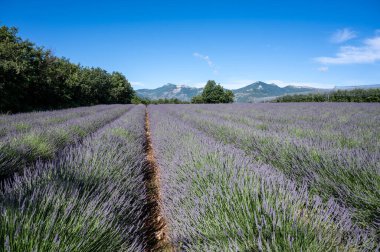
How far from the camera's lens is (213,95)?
69250 millimetres

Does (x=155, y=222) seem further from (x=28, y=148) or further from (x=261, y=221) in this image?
(x=28, y=148)

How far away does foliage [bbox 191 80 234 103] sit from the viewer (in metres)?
68.6

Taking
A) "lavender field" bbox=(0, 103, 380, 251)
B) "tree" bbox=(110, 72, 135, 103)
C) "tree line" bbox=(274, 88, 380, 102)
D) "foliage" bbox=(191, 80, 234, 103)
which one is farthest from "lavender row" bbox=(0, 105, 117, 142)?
"foliage" bbox=(191, 80, 234, 103)

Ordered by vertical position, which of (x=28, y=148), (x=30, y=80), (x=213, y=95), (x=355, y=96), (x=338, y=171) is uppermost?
(x=30, y=80)

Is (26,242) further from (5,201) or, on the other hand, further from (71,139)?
(71,139)

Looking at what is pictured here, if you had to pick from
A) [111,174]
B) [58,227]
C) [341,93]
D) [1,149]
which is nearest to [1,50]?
[1,149]

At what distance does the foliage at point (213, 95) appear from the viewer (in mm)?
68625

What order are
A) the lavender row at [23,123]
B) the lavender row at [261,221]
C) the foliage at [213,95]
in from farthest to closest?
1. the foliage at [213,95]
2. the lavender row at [23,123]
3. the lavender row at [261,221]

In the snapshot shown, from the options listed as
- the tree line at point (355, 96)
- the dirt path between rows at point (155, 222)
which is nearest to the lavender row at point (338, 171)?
the dirt path between rows at point (155, 222)

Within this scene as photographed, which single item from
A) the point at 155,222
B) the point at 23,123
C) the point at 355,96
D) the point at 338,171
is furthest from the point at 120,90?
the point at 338,171

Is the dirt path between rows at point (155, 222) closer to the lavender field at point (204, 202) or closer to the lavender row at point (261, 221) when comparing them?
the lavender field at point (204, 202)

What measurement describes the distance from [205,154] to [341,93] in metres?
36.3

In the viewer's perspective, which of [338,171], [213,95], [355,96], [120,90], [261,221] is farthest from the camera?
[213,95]

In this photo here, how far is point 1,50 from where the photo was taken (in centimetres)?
1505
